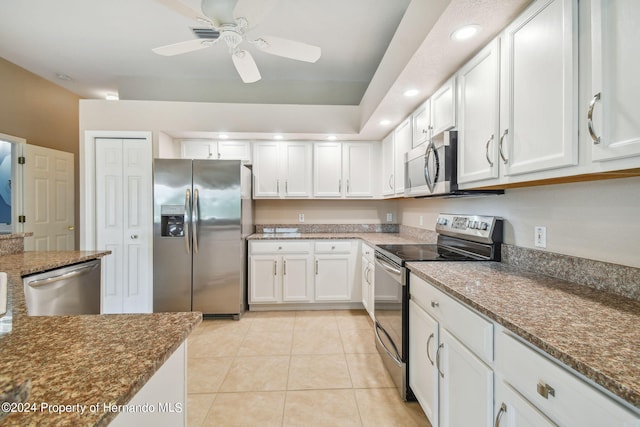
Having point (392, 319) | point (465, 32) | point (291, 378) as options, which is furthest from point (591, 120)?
point (291, 378)

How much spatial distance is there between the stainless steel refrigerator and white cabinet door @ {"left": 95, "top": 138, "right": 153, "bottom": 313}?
0.31m

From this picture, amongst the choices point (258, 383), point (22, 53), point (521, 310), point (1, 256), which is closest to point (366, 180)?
point (258, 383)

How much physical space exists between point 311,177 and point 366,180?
27.9 inches

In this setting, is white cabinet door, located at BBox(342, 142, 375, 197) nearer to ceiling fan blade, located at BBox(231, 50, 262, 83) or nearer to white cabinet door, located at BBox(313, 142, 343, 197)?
white cabinet door, located at BBox(313, 142, 343, 197)

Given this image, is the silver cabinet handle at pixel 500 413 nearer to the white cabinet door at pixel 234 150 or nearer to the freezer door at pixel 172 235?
the freezer door at pixel 172 235

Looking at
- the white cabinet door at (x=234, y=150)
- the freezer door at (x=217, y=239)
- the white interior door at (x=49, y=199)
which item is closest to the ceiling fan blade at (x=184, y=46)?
the freezer door at (x=217, y=239)

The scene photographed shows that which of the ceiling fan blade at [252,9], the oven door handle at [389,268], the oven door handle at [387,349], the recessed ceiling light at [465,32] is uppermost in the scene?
the ceiling fan blade at [252,9]

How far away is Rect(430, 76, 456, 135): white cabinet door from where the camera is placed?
1860 millimetres

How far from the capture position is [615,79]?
876 millimetres

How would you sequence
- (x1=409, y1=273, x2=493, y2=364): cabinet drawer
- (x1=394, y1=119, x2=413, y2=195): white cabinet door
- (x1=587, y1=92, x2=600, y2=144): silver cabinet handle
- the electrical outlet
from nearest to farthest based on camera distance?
(x1=587, y1=92, x2=600, y2=144): silver cabinet handle → (x1=409, y1=273, x2=493, y2=364): cabinet drawer → the electrical outlet → (x1=394, y1=119, x2=413, y2=195): white cabinet door

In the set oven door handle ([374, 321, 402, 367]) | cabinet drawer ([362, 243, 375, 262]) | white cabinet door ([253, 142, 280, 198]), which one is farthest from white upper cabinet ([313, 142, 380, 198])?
oven door handle ([374, 321, 402, 367])

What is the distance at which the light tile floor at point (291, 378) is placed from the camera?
1.69m

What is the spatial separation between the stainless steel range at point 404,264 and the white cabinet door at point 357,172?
1.39m

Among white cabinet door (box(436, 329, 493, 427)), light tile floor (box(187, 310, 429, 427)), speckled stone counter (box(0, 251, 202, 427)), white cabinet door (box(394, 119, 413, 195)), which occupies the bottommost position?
light tile floor (box(187, 310, 429, 427))
